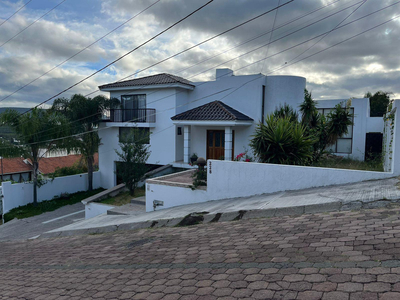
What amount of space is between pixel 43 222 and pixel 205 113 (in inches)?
419

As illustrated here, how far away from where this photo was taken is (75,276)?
5.23m

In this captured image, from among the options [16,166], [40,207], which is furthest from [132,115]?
[16,166]

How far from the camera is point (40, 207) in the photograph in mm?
18438

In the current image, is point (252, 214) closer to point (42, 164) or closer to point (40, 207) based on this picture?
point (40, 207)

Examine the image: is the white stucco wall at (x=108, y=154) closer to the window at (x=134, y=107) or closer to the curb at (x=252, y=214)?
the window at (x=134, y=107)

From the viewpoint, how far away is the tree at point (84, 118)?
1998 cm

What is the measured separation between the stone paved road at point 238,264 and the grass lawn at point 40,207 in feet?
39.2

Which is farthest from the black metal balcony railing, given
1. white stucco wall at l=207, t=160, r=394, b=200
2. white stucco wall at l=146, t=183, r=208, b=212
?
white stucco wall at l=207, t=160, r=394, b=200

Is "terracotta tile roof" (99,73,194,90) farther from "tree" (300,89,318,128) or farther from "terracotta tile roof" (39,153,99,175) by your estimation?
"terracotta tile roof" (39,153,99,175)

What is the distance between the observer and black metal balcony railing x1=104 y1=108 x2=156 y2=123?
20.2 metres

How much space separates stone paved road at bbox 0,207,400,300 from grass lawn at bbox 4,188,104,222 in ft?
39.2

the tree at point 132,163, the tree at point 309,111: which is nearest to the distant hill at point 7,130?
the tree at point 132,163

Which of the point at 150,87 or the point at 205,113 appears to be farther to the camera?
the point at 150,87

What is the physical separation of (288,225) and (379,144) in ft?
55.9
